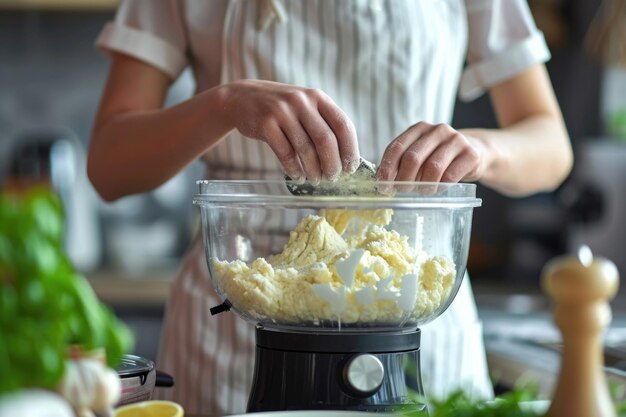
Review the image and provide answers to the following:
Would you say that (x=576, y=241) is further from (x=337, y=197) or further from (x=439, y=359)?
(x=337, y=197)

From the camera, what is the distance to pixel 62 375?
1.42ft

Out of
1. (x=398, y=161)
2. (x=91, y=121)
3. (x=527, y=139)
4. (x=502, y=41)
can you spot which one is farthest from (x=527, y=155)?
(x=91, y=121)

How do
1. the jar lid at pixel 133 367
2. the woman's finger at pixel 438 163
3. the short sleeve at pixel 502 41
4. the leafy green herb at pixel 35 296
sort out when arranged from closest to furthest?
the leafy green herb at pixel 35 296
the jar lid at pixel 133 367
the woman's finger at pixel 438 163
the short sleeve at pixel 502 41

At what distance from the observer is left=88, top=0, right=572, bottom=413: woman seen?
42.2 inches

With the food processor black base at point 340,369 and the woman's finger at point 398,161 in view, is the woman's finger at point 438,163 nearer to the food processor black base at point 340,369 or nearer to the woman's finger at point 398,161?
the woman's finger at point 398,161

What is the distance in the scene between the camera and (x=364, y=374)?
0.69 meters

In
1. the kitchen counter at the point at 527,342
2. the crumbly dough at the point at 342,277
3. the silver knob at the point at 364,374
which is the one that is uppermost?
the crumbly dough at the point at 342,277

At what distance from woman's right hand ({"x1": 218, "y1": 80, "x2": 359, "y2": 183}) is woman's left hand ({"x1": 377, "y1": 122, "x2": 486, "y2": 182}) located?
0.03 meters

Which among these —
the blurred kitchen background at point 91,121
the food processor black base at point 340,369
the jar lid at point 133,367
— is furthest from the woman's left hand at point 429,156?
the blurred kitchen background at point 91,121

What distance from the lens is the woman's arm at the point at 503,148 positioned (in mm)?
772

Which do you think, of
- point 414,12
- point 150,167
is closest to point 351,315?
point 150,167

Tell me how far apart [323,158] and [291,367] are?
6.6 inches

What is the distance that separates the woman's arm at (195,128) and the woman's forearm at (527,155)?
279 millimetres

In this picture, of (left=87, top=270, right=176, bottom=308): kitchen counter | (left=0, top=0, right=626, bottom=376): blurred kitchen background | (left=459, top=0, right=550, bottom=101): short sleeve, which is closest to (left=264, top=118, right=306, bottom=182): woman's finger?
(left=459, top=0, right=550, bottom=101): short sleeve
